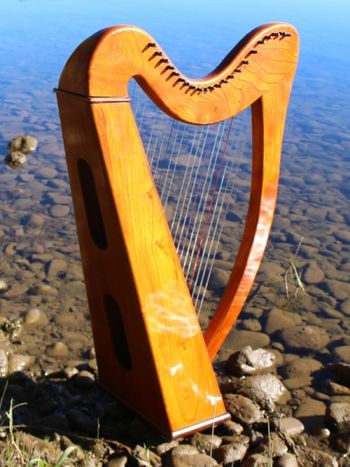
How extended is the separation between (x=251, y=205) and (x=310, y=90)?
764 cm

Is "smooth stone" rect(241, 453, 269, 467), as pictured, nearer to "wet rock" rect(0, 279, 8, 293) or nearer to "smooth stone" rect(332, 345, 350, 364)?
"smooth stone" rect(332, 345, 350, 364)

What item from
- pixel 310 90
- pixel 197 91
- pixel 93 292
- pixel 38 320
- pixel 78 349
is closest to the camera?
pixel 197 91

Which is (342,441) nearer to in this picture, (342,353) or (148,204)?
(342,353)

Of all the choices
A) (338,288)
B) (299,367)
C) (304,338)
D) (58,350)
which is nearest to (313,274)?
(338,288)

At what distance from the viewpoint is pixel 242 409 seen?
10.6ft

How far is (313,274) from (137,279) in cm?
253

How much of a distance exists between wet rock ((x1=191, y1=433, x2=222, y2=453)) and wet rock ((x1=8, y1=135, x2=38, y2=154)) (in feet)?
15.8

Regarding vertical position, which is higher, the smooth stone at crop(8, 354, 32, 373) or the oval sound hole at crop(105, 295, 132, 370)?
the oval sound hole at crop(105, 295, 132, 370)

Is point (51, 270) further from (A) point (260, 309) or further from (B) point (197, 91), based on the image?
(B) point (197, 91)

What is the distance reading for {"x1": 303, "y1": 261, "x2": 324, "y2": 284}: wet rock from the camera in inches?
195

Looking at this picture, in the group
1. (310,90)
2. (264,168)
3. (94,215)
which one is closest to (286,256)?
(264,168)

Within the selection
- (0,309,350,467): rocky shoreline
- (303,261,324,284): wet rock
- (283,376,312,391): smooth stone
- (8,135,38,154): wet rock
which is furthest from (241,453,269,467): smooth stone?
(8,135,38,154): wet rock

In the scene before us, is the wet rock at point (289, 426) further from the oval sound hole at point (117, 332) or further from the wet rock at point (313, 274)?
the wet rock at point (313, 274)

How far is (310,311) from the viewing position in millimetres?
4562
